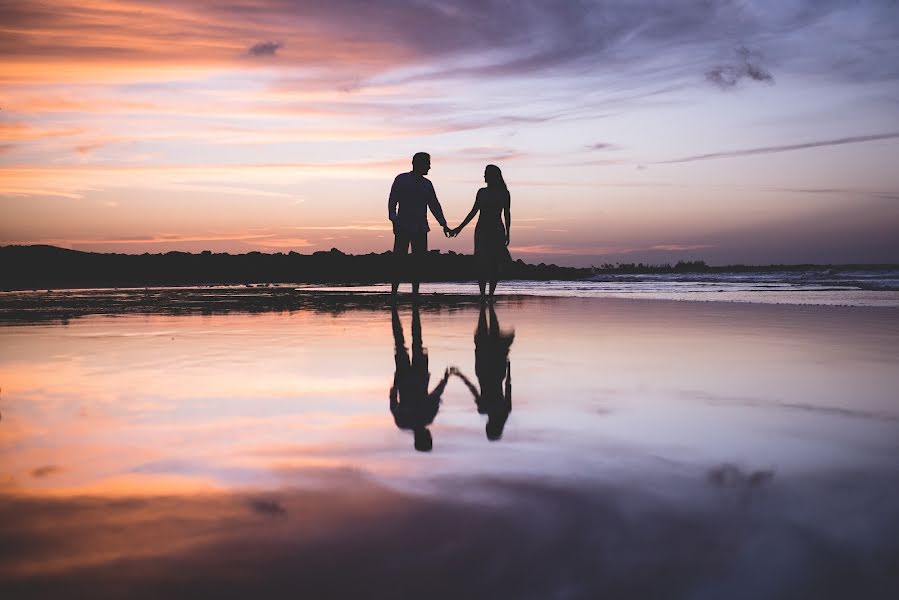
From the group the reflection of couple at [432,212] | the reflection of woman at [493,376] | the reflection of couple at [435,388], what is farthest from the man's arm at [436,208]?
the reflection of couple at [435,388]

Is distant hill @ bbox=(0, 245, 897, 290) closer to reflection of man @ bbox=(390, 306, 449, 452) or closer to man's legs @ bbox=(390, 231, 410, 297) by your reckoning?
man's legs @ bbox=(390, 231, 410, 297)

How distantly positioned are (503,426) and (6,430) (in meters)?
2.51

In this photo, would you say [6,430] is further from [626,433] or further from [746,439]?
[746,439]

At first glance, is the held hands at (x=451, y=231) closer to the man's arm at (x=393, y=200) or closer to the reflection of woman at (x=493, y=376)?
the man's arm at (x=393, y=200)

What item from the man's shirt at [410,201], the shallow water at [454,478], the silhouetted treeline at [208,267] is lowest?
the shallow water at [454,478]

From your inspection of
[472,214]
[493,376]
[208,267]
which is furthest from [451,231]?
[208,267]

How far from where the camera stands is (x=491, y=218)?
15578 mm

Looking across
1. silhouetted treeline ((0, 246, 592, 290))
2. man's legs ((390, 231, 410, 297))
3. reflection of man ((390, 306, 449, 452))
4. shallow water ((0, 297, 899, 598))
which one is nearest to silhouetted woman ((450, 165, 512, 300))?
man's legs ((390, 231, 410, 297))

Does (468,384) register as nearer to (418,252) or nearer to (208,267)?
(418,252)

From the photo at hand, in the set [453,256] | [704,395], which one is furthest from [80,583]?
[453,256]

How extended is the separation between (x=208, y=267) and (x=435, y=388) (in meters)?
35.6

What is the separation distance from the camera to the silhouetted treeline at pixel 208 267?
109 ft

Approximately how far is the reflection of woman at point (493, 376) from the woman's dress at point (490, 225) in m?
5.99

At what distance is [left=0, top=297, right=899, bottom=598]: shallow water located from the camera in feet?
7.06
